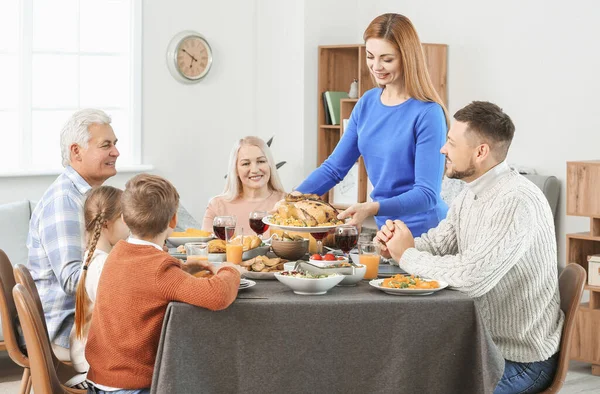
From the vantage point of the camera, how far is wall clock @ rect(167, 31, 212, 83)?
645cm

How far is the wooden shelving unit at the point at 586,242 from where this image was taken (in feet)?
15.0

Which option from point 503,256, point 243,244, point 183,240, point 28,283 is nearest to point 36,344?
point 28,283

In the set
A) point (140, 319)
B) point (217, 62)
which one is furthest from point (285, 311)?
point (217, 62)

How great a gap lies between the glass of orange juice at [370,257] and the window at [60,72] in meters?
3.72

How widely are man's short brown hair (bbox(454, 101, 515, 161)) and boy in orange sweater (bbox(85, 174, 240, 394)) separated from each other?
877 mm

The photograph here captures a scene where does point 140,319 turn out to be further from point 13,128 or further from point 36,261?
point 13,128

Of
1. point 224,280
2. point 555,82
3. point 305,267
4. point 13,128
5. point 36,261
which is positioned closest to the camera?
point 224,280

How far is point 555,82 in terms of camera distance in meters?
5.20

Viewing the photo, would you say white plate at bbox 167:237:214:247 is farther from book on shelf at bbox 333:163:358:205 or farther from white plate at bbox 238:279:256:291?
book on shelf at bbox 333:163:358:205

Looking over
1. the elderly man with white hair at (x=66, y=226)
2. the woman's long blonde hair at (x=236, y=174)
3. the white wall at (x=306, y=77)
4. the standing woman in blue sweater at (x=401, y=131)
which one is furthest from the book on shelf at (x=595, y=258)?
the elderly man with white hair at (x=66, y=226)

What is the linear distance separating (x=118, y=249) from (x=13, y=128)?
3.89 meters

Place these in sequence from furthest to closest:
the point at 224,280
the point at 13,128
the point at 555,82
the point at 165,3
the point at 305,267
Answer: the point at 165,3, the point at 13,128, the point at 555,82, the point at 305,267, the point at 224,280

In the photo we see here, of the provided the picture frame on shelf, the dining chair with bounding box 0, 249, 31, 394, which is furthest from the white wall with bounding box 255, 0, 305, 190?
the dining chair with bounding box 0, 249, 31, 394

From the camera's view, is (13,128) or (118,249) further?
(13,128)
